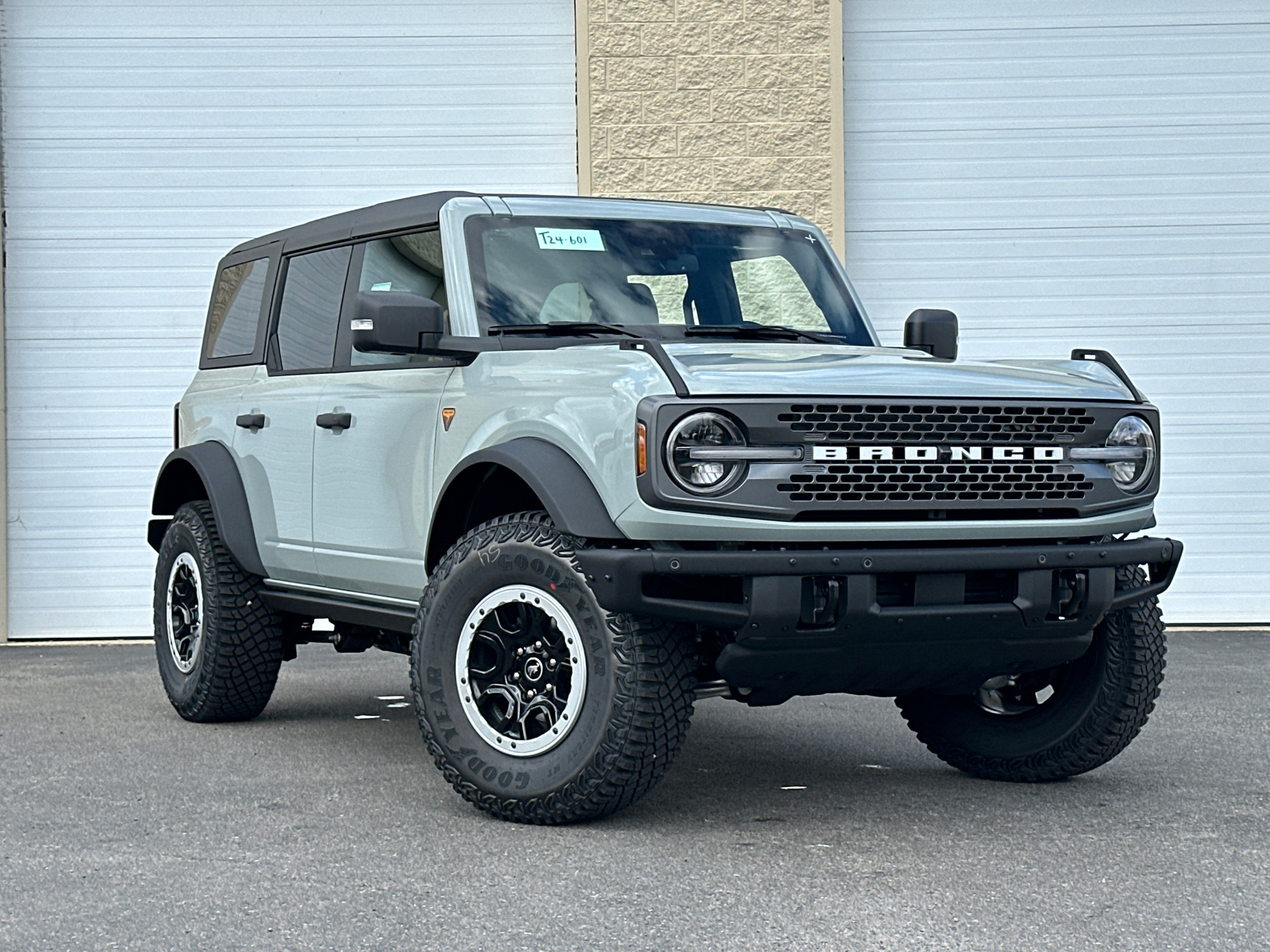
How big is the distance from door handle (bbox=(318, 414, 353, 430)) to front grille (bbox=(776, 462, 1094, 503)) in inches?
82.4

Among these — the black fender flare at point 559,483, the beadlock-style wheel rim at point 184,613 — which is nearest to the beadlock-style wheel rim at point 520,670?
the black fender flare at point 559,483

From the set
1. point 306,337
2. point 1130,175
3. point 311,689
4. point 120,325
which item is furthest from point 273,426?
point 1130,175

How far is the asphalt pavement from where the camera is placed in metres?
3.88

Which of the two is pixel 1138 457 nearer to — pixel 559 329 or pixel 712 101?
pixel 559 329

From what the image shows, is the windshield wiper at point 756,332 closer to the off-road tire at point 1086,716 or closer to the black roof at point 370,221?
the black roof at point 370,221

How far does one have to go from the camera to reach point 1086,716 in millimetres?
5625

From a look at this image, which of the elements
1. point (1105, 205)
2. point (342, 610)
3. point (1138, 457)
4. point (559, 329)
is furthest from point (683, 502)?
point (1105, 205)

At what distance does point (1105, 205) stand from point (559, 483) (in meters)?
7.67

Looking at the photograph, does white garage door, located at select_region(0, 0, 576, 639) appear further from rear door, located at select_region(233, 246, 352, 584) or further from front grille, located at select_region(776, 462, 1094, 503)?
front grille, located at select_region(776, 462, 1094, 503)

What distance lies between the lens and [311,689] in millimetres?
8719

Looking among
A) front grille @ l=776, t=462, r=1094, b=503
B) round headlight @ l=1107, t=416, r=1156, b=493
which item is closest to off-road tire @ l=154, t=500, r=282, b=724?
front grille @ l=776, t=462, r=1094, b=503

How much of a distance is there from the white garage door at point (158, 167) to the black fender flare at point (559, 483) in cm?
660

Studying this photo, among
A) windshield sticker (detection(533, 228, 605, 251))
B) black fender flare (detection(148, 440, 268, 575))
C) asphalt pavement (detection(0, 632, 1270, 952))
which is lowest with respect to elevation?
asphalt pavement (detection(0, 632, 1270, 952))

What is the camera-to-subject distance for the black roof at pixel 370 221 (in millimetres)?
6133
